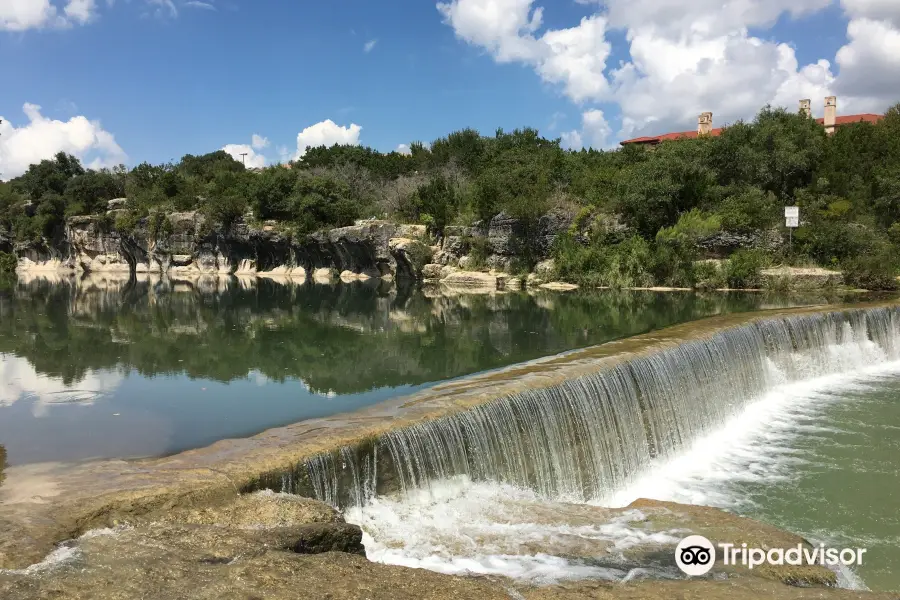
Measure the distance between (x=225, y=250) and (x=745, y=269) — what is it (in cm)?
3903

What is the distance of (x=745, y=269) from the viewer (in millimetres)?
28359

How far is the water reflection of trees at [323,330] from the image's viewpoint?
44.3 feet

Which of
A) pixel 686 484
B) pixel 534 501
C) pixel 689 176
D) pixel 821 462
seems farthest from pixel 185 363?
pixel 689 176

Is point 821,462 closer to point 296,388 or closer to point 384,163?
point 296,388

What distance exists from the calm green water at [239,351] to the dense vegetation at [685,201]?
4282 mm

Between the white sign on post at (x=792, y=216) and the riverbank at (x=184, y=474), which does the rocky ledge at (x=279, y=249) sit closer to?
the white sign on post at (x=792, y=216)

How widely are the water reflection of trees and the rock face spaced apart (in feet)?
38.4

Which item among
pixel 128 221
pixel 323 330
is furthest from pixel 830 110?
pixel 128 221

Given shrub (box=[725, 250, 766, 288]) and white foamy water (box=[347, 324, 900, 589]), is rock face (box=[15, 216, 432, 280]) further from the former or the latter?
white foamy water (box=[347, 324, 900, 589])

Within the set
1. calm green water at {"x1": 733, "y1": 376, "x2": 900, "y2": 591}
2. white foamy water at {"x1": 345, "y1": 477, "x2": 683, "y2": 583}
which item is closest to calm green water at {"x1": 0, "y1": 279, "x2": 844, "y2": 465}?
white foamy water at {"x1": 345, "y1": 477, "x2": 683, "y2": 583}

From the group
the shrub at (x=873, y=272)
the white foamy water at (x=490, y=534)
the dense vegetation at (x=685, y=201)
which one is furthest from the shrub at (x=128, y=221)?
the white foamy water at (x=490, y=534)

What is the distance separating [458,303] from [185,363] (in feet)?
48.6

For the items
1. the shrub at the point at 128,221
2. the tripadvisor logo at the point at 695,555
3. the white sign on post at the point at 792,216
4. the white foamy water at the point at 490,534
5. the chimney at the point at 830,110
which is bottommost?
the white foamy water at the point at 490,534

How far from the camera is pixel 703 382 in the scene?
12.1 meters
